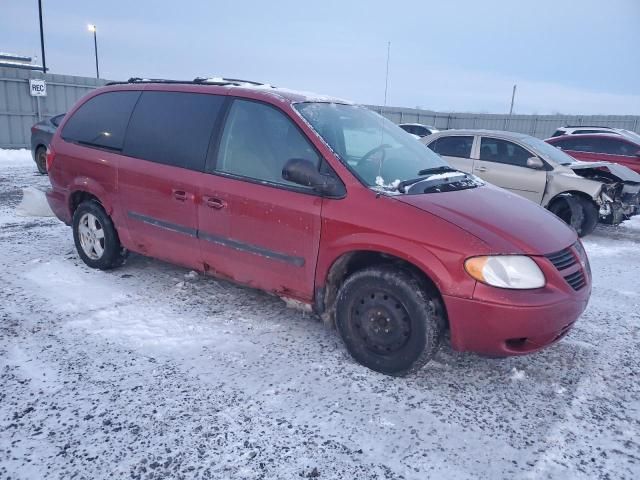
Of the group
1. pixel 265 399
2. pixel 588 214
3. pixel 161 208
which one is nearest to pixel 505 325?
pixel 265 399

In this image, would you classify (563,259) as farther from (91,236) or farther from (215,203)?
(91,236)

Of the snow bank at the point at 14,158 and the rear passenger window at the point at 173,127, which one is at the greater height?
the rear passenger window at the point at 173,127

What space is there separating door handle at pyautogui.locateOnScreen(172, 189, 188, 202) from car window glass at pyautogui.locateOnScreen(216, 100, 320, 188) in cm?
37

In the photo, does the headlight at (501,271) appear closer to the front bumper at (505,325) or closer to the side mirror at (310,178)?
the front bumper at (505,325)

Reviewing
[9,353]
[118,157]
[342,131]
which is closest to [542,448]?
[342,131]

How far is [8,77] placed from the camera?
14797mm

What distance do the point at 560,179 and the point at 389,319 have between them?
549 cm

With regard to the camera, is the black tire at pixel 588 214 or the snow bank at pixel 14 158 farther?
the snow bank at pixel 14 158

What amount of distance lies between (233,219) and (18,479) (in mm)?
1933

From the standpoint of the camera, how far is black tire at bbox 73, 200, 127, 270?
4.24 m

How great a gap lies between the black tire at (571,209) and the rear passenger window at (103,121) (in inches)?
242

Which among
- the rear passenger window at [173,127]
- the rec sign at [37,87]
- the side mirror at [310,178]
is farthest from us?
the rec sign at [37,87]

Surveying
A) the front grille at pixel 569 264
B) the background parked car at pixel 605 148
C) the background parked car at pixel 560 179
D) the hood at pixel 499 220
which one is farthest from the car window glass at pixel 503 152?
the front grille at pixel 569 264

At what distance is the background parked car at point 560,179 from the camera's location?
6.91m
